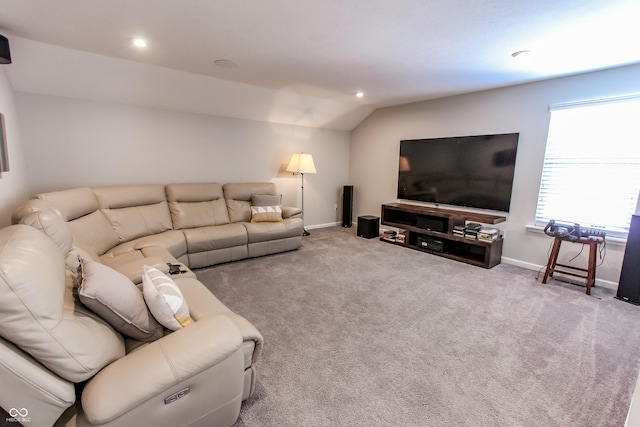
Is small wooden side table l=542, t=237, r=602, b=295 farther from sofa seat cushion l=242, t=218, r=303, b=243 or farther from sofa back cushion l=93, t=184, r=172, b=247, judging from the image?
sofa back cushion l=93, t=184, r=172, b=247

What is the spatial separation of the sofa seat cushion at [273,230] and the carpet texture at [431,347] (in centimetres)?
46

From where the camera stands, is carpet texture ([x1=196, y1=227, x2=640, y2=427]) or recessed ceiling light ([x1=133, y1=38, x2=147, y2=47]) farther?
recessed ceiling light ([x1=133, y1=38, x2=147, y2=47])

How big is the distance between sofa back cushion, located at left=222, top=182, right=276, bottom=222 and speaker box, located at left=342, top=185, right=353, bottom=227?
184 cm

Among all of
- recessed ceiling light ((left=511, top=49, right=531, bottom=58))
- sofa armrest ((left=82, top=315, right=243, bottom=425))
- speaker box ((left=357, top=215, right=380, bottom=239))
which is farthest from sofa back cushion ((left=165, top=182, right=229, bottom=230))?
recessed ceiling light ((left=511, top=49, right=531, bottom=58))

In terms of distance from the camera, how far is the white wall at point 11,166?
2354mm

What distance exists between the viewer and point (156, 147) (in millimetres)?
3918

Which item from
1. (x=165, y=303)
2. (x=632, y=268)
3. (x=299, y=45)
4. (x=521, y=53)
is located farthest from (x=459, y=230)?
(x=165, y=303)

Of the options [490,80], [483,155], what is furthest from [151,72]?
[483,155]

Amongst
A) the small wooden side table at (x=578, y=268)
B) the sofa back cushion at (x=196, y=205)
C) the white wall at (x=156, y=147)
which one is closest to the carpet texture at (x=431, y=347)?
the small wooden side table at (x=578, y=268)

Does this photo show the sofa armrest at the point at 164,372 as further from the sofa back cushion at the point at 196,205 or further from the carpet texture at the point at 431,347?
the sofa back cushion at the point at 196,205

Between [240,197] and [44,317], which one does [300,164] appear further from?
[44,317]

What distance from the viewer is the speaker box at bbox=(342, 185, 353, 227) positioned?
5.70 m

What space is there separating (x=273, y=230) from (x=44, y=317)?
303cm

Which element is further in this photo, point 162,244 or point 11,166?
point 162,244
